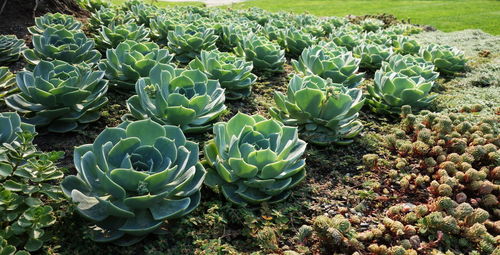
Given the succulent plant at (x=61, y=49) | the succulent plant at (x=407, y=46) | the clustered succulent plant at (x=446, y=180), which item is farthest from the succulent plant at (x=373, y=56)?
the succulent plant at (x=61, y=49)

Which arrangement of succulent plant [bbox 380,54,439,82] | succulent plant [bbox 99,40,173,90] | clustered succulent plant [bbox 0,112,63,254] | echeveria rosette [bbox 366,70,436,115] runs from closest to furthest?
1. clustered succulent plant [bbox 0,112,63,254]
2. succulent plant [bbox 99,40,173,90]
3. echeveria rosette [bbox 366,70,436,115]
4. succulent plant [bbox 380,54,439,82]

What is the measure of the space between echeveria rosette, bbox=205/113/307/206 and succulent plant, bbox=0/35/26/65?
105 inches

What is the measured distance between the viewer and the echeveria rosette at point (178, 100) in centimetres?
270

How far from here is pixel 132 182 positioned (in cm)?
190

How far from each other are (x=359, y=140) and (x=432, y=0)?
54.9ft

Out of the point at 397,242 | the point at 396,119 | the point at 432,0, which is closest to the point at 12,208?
the point at 397,242

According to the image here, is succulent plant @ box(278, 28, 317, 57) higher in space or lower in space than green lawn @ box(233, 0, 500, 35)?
higher

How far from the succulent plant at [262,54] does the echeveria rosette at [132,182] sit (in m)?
2.31

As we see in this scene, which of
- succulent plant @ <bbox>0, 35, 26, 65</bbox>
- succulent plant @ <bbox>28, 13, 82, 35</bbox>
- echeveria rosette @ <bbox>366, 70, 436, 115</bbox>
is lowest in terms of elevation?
echeveria rosette @ <bbox>366, 70, 436, 115</bbox>

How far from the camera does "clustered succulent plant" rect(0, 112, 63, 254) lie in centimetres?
176

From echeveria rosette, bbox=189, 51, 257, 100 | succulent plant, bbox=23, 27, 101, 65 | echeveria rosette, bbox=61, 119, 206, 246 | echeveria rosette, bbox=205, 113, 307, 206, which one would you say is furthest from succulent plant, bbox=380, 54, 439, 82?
succulent plant, bbox=23, 27, 101, 65

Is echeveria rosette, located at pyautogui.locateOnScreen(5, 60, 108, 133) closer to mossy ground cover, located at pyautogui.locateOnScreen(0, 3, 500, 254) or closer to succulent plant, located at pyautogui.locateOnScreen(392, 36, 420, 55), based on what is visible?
mossy ground cover, located at pyautogui.locateOnScreen(0, 3, 500, 254)

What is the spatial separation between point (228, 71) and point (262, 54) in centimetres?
94

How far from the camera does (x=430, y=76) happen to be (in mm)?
4043
